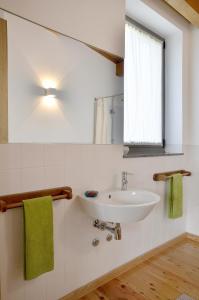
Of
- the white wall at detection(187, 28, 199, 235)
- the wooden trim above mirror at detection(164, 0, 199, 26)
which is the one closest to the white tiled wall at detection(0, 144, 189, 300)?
the white wall at detection(187, 28, 199, 235)

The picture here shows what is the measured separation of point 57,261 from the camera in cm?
147

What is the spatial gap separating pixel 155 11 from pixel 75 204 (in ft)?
6.36

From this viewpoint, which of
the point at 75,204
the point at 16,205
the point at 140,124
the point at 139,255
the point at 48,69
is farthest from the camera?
the point at 140,124

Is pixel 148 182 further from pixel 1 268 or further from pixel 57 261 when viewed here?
pixel 1 268

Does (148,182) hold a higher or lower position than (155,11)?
lower

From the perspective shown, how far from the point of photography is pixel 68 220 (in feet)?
4.97

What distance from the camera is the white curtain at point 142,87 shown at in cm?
220

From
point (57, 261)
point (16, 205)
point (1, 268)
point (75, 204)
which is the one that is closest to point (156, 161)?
point (75, 204)

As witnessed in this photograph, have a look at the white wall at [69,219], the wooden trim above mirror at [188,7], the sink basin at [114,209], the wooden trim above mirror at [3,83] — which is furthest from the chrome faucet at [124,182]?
the wooden trim above mirror at [188,7]

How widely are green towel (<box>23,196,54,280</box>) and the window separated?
115 cm

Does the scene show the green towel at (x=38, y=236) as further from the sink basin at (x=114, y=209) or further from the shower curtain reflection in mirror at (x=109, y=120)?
the shower curtain reflection in mirror at (x=109, y=120)

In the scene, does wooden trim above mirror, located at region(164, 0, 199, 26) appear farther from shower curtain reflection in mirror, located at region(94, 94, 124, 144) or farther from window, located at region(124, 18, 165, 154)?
shower curtain reflection in mirror, located at region(94, 94, 124, 144)

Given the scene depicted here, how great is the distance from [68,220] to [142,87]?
5.04 feet

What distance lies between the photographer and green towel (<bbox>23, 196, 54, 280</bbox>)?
1220 mm
